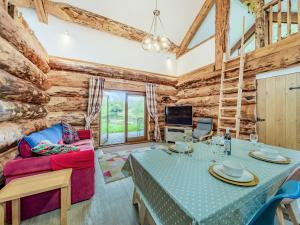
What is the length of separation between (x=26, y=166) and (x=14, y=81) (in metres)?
1.18

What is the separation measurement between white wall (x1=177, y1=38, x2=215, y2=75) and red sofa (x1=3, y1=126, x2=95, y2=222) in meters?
4.15

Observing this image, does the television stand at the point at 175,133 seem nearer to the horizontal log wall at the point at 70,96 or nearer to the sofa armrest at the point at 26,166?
the horizontal log wall at the point at 70,96

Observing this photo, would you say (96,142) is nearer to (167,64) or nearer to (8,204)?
(8,204)

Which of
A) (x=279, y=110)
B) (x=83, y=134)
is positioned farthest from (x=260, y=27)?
(x=83, y=134)

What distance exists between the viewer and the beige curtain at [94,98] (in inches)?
151

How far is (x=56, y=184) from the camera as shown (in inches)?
53.4

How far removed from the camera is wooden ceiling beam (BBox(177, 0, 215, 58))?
3986 millimetres

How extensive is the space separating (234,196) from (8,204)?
218cm

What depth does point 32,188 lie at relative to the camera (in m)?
1.29

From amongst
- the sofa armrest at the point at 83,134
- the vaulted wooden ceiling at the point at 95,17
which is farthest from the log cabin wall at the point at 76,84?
Answer: the vaulted wooden ceiling at the point at 95,17

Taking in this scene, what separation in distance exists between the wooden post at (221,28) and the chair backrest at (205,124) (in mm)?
1502

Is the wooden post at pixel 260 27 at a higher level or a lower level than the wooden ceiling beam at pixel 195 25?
lower

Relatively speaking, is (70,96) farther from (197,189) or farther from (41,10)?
(197,189)

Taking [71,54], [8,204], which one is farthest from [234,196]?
[71,54]
